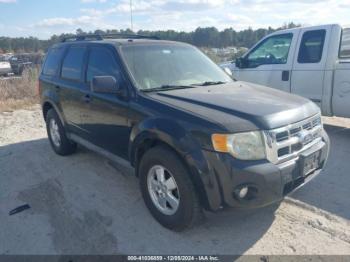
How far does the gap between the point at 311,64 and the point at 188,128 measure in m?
4.21

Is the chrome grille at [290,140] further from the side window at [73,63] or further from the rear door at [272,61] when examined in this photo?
the rear door at [272,61]

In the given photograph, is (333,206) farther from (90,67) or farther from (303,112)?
(90,67)

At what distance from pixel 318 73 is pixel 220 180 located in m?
4.28

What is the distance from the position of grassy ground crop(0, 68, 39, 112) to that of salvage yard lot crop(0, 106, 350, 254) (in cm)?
599

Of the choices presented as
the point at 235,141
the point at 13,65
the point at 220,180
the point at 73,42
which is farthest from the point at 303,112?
the point at 13,65

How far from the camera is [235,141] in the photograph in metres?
2.91

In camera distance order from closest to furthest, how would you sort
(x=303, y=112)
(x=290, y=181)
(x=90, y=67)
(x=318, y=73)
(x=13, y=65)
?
(x=290, y=181)
(x=303, y=112)
(x=90, y=67)
(x=318, y=73)
(x=13, y=65)

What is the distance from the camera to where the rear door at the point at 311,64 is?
6.21 meters

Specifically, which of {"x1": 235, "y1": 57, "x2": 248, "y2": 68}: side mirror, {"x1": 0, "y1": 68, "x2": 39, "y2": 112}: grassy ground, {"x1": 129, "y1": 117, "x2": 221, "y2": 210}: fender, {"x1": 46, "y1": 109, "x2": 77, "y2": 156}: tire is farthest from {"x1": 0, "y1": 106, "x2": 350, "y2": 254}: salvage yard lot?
{"x1": 0, "y1": 68, "x2": 39, "y2": 112}: grassy ground

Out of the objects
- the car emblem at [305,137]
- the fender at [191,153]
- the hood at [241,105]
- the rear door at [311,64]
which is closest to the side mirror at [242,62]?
the rear door at [311,64]

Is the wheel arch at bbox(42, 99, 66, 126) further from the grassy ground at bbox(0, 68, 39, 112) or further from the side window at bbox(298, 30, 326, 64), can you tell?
the grassy ground at bbox(0, 68, 39, 112)

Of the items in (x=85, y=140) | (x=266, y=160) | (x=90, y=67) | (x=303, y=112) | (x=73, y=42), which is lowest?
(x=85, y=140)

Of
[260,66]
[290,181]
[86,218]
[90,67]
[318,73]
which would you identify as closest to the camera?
[290,181]

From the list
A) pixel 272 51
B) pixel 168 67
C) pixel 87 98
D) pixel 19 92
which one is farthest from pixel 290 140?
pixel 19 92
